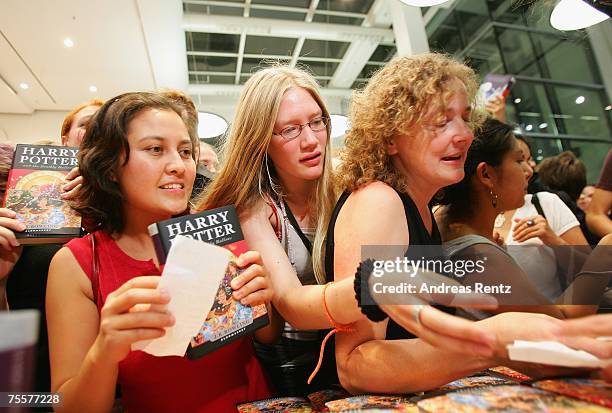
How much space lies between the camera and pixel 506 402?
0.58m

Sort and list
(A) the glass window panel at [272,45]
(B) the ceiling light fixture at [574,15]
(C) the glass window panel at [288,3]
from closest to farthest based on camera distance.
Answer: (B) the ceiling light fixture at [574,15] → (C) the glass window panel at [288,3] → (A) the glass window panel at [272,45]

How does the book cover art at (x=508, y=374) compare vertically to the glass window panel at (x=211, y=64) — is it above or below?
below

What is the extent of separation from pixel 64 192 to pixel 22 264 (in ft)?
0.99

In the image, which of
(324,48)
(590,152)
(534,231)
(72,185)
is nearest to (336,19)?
(324,48)

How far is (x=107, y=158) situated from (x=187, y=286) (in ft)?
1.86

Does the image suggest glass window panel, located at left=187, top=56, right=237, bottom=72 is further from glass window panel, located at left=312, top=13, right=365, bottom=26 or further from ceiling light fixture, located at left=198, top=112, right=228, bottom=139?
ceiling light fixture, located at left=198, top=112, right=228, bottom=139

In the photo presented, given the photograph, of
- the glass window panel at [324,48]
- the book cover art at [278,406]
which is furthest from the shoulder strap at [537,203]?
the glass window panel at [324,48]

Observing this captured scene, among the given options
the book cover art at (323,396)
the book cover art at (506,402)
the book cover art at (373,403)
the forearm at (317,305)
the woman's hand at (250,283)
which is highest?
the woman's hand at (250,283)

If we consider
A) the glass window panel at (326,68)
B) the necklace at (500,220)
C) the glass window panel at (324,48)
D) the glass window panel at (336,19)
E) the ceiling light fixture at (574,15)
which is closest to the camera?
the ceiling light fixture at (574,15)

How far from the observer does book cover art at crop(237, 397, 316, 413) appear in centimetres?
86

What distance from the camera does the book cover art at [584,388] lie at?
21.2 inches

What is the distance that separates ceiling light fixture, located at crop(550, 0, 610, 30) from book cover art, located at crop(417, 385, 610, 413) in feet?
3.63

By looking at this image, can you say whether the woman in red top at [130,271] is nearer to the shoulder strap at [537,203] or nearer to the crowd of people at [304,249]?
the crowd of people at [304,249]

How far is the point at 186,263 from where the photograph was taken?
66cm
